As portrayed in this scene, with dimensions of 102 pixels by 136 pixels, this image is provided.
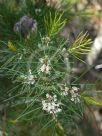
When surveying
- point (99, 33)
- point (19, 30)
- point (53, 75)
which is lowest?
point (53, 75)

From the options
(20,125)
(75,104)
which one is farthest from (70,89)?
(20,125)

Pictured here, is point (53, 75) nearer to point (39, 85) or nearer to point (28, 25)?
point (39, 85)

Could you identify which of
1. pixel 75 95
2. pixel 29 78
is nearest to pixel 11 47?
pixel 29 78

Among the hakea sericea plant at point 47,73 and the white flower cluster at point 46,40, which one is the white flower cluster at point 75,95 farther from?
the white flower cluster at point 46,40

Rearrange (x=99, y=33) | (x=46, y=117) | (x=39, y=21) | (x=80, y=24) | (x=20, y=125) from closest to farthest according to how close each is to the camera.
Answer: (x=46, y=117) → (x=39, y=21) → (x=20, y=125) → (x=80, y=24) → (x=99, y=33)

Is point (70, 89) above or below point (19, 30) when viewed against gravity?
below

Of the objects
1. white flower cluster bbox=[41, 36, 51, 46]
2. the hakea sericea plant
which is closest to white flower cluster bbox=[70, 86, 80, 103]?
the hakea sericea plant

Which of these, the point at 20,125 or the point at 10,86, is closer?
the point at 10,86

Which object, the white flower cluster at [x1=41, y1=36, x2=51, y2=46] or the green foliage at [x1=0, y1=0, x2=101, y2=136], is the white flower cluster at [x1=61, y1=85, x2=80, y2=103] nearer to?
the green foliage at [x1=0, y1=0, x2=101, y2=136]

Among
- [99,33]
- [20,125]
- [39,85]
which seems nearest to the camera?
[39,85]
